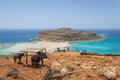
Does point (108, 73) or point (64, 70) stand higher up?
point (64, 70)

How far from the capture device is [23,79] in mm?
15914

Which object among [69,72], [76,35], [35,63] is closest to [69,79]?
[69,72]

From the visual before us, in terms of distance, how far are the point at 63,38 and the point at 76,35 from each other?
594 inches

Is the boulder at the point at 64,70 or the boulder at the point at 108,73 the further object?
the boulder at the point at 64,70

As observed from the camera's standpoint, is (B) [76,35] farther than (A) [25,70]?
Yes

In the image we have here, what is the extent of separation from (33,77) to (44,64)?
4.66 metres

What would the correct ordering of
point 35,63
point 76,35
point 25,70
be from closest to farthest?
1. point 25,70
2. point 35,63
3. point 76,35

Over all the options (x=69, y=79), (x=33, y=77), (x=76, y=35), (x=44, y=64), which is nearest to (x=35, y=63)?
(x=44, y=64)

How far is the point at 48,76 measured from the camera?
15711 millimetres

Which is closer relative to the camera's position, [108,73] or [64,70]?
[108,73]

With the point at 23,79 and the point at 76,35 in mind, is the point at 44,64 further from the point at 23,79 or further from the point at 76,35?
the point at 76,35

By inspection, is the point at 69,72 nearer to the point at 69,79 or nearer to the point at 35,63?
the point at 69,79

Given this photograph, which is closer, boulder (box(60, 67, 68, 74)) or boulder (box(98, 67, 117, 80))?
boulder (box(98, 67, 117, 80))

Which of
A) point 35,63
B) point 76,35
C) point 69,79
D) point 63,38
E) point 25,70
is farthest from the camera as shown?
point 76,35
